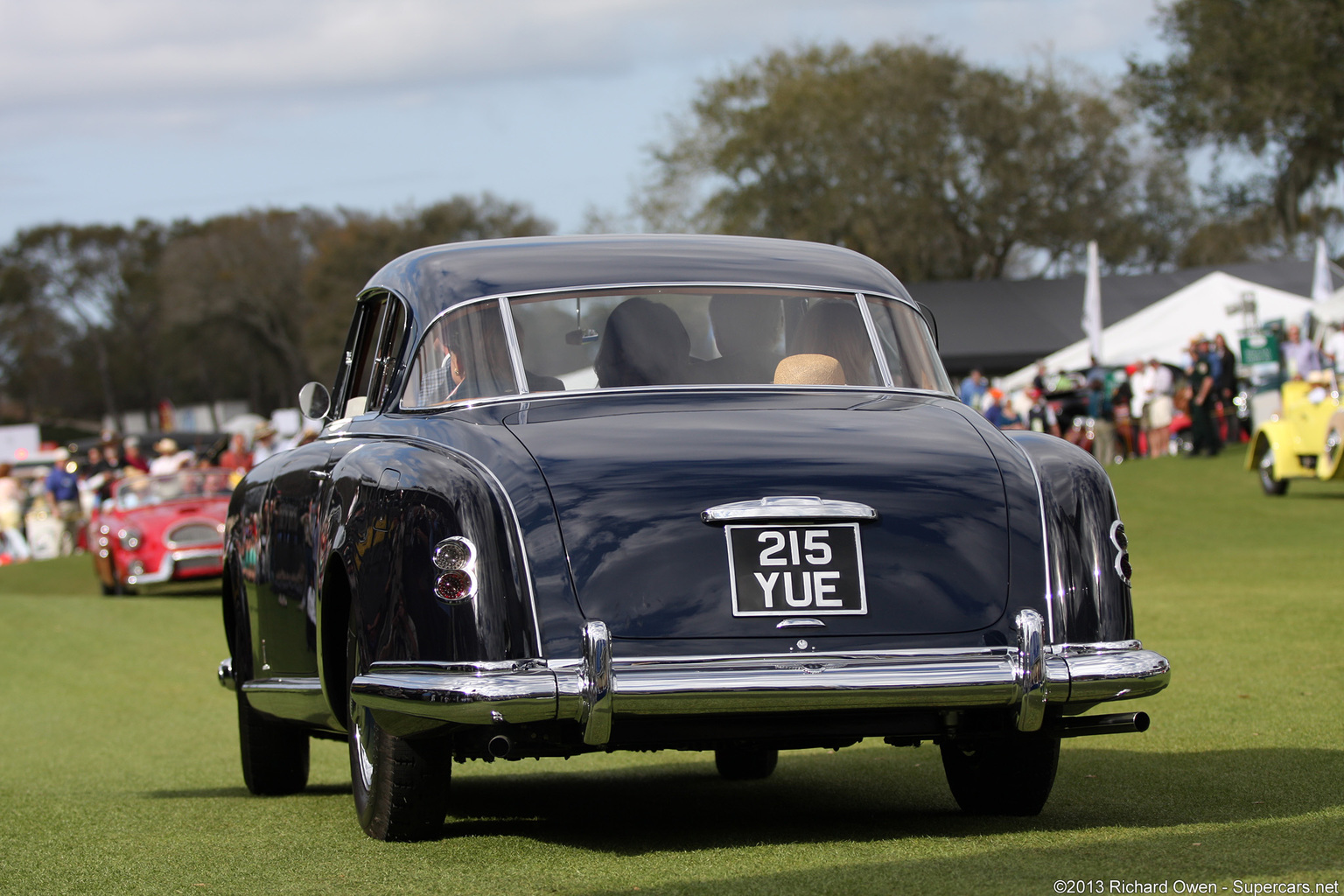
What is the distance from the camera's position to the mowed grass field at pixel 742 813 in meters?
4.39

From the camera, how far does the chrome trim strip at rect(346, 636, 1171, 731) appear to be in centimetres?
433

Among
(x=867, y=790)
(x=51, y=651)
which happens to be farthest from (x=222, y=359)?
(x=867, y=790)

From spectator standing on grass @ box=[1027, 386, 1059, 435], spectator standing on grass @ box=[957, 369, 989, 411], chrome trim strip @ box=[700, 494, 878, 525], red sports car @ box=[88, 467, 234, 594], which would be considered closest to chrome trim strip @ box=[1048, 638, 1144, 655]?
chrome trim strip @ box=[700, 494, 878, 525]

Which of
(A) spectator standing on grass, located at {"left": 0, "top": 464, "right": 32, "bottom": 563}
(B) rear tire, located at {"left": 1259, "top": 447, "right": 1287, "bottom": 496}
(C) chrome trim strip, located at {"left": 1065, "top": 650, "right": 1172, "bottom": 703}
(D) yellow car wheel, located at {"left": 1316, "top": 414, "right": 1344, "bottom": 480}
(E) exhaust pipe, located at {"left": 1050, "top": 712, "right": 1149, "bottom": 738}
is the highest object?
(C) chrome trim strip, located at {"left": 1065, "top": 650, "right": 1172, "bottom": 703}

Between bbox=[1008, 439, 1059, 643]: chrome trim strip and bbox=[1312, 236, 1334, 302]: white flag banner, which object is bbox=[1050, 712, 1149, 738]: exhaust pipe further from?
bbox=[1312, 236, 1334, 302]: white flag banner

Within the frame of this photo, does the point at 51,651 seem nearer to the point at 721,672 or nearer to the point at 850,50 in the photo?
the point at 721,672

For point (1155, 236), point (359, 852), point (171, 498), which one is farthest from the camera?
point (1155, 236)

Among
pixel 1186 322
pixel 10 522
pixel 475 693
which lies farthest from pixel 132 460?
pixel 475 693

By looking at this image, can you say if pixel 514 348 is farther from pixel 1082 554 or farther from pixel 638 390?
pixel 1082 554

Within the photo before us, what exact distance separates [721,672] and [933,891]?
79cm

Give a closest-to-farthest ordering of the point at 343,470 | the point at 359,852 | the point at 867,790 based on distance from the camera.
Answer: the point at 359,852 → the point at 343,470 → the point at 867,790

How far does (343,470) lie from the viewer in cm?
545

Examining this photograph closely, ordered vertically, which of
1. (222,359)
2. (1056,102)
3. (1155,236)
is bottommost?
(222,359)

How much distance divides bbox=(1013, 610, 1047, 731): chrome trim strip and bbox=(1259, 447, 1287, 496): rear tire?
63.2ft
